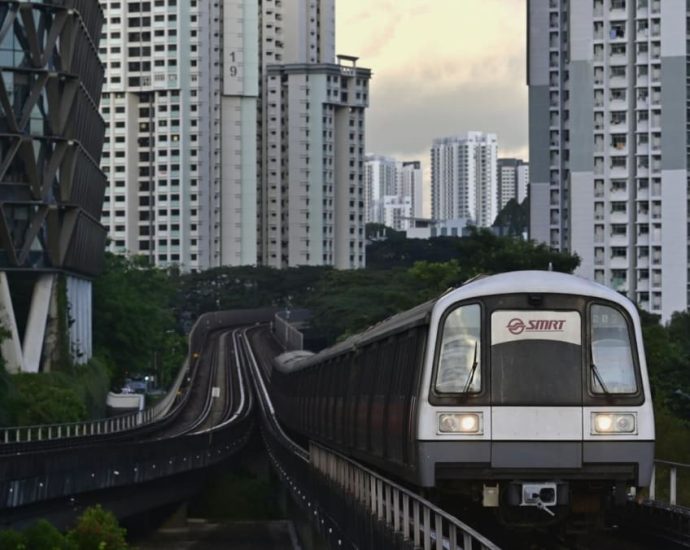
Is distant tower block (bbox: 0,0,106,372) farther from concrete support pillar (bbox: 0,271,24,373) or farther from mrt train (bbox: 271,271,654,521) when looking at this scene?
mrt train (bbox: 271,271,654,521)

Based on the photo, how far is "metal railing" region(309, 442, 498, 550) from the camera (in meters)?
18.7

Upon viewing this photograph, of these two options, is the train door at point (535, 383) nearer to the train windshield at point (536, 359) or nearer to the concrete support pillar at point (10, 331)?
the train windshield at point (536, 359)

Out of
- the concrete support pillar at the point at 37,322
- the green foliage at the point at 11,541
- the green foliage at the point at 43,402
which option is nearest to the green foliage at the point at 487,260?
the concrete support pillar at the point at 37,322

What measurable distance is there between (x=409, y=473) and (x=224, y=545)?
134 ft

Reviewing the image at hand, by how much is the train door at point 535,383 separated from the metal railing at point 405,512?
3.95 ft

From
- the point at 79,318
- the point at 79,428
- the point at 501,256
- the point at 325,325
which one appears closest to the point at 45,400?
the point at 79,428

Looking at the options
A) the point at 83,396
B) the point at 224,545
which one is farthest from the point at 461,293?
the point at 83,396

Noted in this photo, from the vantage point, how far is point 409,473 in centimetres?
2320

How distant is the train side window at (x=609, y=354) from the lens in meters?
22.3

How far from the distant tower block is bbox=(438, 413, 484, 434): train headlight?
57353 millimetres

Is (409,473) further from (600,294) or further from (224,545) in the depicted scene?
(224,545)

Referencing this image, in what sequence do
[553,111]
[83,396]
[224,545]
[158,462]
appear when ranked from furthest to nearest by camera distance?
[553,111] < [83,396] < [224,545] < [158,462]

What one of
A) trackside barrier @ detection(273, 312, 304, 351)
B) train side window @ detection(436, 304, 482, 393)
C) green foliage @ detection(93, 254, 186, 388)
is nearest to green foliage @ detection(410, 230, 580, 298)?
green foliage @ detection(93, 254, 186, 388)

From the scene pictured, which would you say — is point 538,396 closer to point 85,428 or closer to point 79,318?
point 85,428
